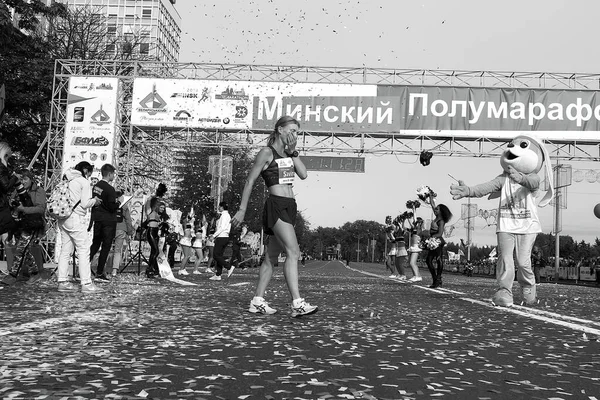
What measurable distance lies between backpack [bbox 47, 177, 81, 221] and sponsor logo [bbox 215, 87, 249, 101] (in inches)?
712

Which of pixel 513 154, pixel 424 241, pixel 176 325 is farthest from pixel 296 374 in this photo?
pixel 424 241

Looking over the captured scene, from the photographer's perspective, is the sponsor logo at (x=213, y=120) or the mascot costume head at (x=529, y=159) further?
the sponsor logo at (x=213, y=120)

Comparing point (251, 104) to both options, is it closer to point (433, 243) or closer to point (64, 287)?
point (433, 243)

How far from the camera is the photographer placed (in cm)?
1106

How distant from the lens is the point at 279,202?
6.57 m

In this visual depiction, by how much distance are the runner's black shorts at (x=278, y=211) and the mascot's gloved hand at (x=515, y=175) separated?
363cm

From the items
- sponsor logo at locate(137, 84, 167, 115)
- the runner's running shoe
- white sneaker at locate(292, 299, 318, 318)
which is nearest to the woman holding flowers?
the runner's running shoe

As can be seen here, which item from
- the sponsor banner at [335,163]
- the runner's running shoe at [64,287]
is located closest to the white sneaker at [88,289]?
the runner's running shoe at [64,287]

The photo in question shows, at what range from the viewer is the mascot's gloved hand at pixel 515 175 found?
8859 mm

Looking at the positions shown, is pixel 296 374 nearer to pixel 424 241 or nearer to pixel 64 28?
pixel 424 241

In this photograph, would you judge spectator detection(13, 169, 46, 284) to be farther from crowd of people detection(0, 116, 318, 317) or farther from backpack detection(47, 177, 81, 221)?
backpack detection(47, 177, 81, 221)

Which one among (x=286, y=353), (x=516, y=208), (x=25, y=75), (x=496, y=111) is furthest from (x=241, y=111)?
(x=286, y=353)

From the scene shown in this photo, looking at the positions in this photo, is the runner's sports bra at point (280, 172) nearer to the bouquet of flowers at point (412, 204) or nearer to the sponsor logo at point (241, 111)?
the bouquet of flowers at point (412, 204)

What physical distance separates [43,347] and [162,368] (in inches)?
39.6
